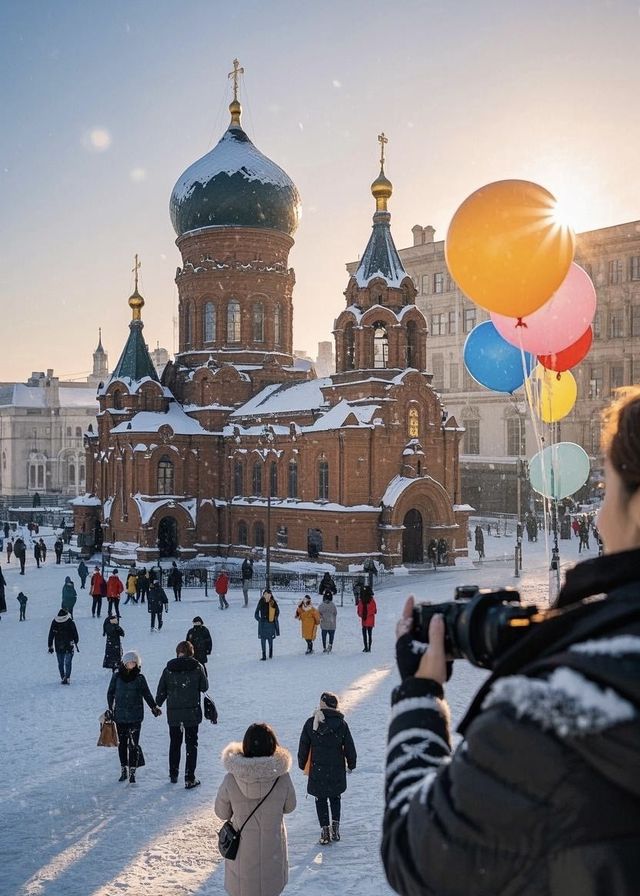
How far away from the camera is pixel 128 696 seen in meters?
9.83

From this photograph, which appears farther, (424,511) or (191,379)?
(191,379)

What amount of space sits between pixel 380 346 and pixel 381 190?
654cm

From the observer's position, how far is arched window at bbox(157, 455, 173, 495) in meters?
40.1

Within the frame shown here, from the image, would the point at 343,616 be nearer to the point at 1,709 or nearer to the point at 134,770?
the point at 1,709

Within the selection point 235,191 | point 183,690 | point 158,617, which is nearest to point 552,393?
point 183,690

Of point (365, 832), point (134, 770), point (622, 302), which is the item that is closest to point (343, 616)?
point (134, 770)

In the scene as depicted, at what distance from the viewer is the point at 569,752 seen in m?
1.36

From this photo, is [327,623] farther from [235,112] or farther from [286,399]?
[235,112]

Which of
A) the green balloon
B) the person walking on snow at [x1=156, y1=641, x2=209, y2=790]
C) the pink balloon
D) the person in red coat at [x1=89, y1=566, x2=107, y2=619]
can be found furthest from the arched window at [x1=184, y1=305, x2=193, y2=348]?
the pink balloon

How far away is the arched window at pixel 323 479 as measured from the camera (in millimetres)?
34969

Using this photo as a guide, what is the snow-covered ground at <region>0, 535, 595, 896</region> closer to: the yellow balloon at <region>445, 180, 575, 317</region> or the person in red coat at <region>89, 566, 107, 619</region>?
the person in red coat at <region>89, 566, 107, 619</region>

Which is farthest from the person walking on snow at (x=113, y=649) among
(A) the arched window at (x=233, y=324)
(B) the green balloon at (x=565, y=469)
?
(A) the arched window at (x=233, y=324)

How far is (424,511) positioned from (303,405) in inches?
289

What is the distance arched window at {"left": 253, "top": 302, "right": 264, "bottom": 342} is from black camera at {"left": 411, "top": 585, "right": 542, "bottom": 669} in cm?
4104
